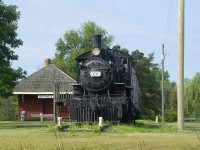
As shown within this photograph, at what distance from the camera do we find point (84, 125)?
1994 centimetres

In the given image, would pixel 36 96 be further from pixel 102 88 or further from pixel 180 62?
pixel 180 62

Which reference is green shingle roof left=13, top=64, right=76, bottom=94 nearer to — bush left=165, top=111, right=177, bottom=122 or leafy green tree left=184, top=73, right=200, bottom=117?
bush left=165, top=111, right=177, bottom=122

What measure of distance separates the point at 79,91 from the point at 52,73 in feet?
82.1

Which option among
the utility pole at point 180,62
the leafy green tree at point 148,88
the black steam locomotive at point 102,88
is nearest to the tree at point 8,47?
the black steam locomotive at point 102,88

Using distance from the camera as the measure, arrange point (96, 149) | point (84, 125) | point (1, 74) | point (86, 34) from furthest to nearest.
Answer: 1. point (86, 34)
2. point (1, 74)
3. point (84, 125)
4. point (96, 149)

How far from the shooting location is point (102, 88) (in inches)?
862

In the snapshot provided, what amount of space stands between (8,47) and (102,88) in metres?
8.18

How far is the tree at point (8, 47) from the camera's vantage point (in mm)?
26766

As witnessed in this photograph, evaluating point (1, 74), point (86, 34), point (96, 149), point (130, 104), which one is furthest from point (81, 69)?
point (86, 34)

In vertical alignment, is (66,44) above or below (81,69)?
above

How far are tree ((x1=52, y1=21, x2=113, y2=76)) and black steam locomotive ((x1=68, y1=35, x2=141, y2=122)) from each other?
43262 mm

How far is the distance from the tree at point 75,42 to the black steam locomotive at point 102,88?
43.3m

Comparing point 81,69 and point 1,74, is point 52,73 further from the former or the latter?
point 81,69

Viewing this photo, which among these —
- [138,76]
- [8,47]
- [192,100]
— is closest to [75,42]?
[138,76]
